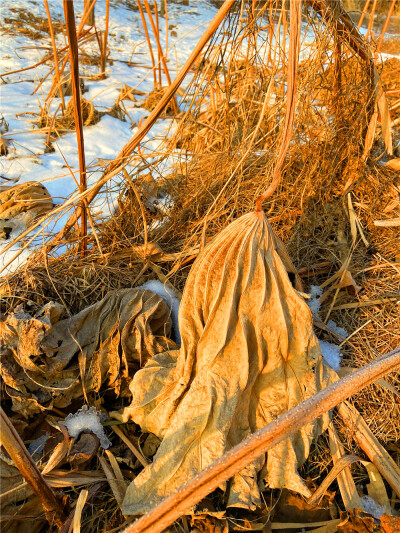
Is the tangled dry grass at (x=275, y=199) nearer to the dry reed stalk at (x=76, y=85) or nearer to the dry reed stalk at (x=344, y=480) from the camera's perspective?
the dry reed stalk at (x=76, y=85)

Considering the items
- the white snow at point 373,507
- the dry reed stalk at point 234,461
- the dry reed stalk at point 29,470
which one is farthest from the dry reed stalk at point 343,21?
the dry reed stalk at point 29,470

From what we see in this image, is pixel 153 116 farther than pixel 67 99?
No

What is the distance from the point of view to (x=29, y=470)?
1.21m

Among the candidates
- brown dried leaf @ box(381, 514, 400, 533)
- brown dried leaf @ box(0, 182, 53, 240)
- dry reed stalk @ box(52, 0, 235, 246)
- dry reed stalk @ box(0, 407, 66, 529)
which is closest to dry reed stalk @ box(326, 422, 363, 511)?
brown dried leaf @ box(381, 514, 400, 533)

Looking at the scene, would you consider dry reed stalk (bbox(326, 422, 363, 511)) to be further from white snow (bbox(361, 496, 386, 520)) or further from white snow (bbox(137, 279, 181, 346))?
white snow (bbox(137, 279, 181, 346))

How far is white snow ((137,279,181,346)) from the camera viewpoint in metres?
2.05

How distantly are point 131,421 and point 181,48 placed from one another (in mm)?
7373

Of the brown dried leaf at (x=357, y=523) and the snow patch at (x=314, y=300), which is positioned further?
the snow patch at (x=314, y=300)

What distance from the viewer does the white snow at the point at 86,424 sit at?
5.52ft

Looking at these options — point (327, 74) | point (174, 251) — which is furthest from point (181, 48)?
point (174, 251)

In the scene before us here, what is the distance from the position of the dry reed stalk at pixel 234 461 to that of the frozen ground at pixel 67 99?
4.95ft

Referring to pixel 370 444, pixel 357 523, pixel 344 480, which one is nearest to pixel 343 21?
pixel 370 444

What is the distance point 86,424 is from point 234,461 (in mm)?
1034

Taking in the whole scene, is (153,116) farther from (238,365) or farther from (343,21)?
(343,21)
